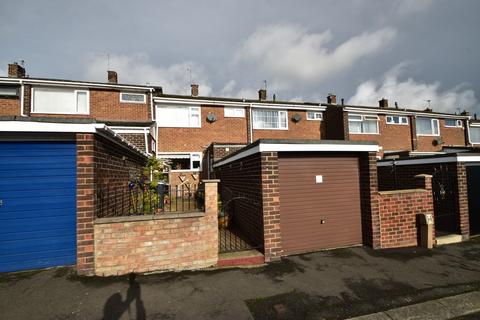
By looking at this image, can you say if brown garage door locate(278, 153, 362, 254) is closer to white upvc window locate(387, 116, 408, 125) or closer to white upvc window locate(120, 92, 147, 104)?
white upvc window locate(120, 92, 147, 104)

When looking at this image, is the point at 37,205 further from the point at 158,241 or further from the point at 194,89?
the point at 194,89

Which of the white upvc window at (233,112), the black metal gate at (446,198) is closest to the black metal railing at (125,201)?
the black metal gate at (446,198)

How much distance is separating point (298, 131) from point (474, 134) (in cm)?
2027

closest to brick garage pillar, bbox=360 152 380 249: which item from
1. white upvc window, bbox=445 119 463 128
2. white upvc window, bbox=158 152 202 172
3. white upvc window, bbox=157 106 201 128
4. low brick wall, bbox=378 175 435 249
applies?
→ low brick wall, bbox=378 175 435 249

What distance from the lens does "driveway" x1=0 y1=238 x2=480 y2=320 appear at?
331 cm

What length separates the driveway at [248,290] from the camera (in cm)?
331

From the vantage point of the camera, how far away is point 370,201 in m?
5.88

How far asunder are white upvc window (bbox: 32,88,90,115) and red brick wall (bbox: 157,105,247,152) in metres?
4.65

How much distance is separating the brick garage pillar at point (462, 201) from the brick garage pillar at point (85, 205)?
9.39m

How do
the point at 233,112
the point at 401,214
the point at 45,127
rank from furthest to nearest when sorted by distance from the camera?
the point at 233,112 < the point at 401,214 < the point at 45,127

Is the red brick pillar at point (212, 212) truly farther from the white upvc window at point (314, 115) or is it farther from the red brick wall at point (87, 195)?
the white upvc window at point (314, 115)

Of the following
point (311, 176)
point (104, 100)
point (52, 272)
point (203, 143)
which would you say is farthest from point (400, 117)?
point (52, 272)

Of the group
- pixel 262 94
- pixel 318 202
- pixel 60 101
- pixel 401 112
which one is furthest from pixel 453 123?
pixel 60 101

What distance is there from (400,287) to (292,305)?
2097 millimetres
